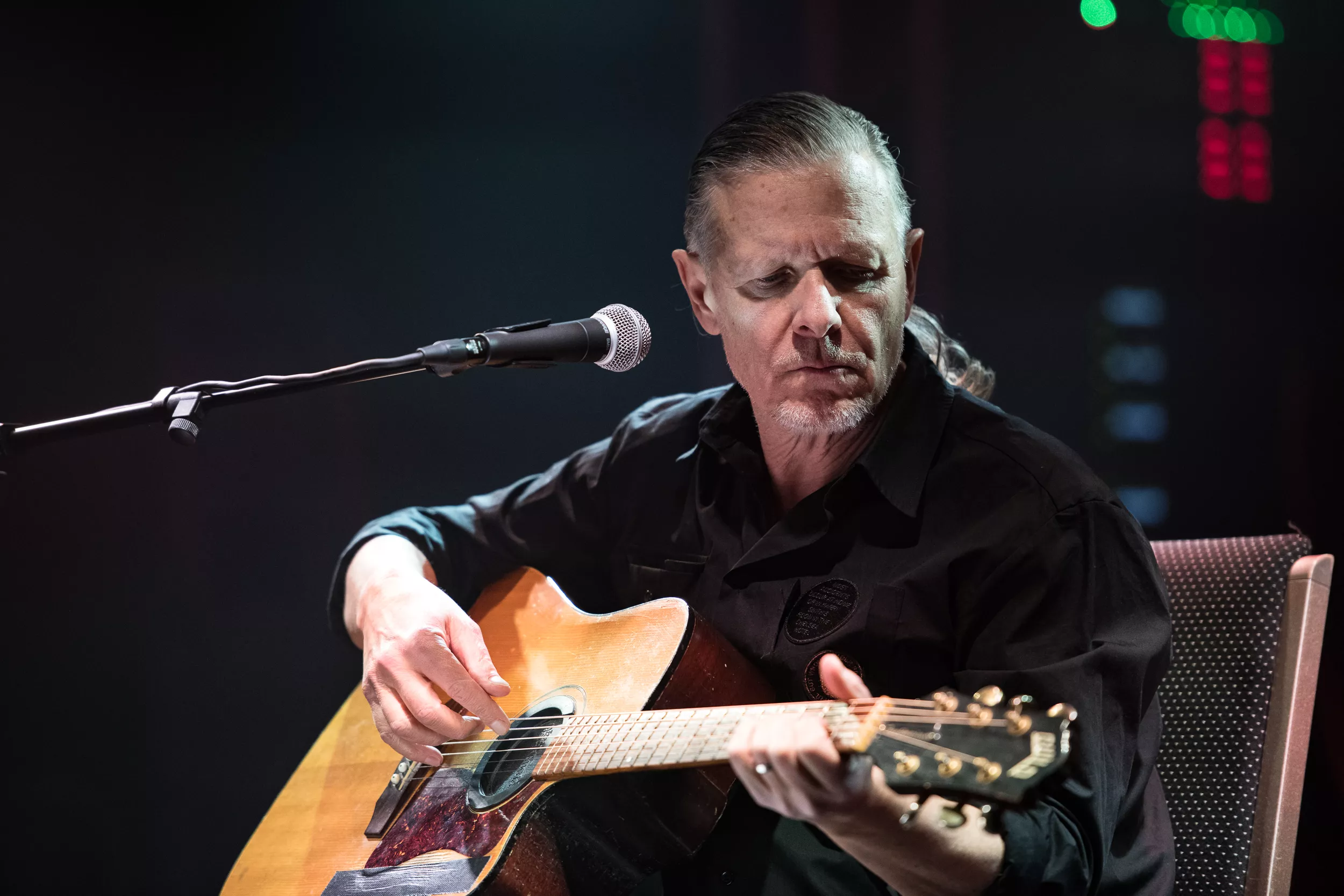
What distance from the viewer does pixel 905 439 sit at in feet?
6.00

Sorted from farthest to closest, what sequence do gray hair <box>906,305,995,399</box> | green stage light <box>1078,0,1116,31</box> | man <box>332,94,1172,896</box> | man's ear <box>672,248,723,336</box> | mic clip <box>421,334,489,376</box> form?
1. green stage light <box>1078,0,1116,31</box>
2. gray hair <box>906,305,995,399</box>
3. man's ear <box>672,248,723,336</box>
4. mic clip <box>421,334,489,376</box>
5. man <box>332,94,1172,896</box>

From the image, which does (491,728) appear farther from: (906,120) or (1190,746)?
(906,120)

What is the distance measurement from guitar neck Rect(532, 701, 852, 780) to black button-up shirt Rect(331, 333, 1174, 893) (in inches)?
11.9

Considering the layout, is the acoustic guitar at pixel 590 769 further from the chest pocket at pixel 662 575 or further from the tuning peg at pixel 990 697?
the chest pocket at pixel 662 575

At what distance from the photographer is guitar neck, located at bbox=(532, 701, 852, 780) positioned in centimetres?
136

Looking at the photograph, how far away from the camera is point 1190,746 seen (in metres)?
1.89

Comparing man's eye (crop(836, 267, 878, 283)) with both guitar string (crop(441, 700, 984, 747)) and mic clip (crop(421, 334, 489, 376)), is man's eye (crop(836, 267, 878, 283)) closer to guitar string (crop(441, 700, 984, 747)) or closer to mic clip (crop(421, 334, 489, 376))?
mic clip (crop(421, 334, 489, 376))

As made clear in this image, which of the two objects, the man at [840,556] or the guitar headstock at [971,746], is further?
the man at [840,556]

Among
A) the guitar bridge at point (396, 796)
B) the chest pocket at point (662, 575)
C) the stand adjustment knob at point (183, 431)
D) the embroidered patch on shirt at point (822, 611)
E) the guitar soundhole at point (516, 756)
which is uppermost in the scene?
the stand adjustment knob at point (183, 431)

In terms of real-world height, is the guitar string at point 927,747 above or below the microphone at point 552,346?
below

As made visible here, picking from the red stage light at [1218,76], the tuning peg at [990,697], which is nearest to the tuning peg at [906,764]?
the tuning peg at [990,697]

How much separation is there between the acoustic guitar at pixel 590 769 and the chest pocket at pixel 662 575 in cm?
17

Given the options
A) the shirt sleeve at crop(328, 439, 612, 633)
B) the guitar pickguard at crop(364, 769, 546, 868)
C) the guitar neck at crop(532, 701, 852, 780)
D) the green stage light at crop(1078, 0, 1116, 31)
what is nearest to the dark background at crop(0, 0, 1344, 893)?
the green stage light at crop(1078, 0, 1116, 31)

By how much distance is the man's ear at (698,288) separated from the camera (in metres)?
2.12
